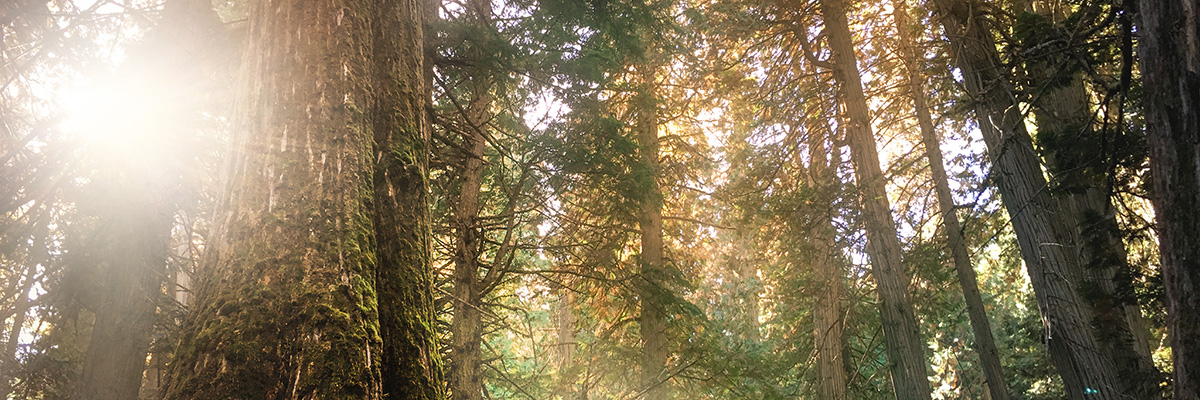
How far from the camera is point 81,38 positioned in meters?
7.18

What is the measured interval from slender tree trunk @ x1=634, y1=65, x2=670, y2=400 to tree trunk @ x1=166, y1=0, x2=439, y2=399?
6.30 metres

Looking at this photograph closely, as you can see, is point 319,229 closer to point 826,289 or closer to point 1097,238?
point 1097,238

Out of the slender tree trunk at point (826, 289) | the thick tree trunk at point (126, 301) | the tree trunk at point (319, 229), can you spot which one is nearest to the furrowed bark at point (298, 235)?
the tree trunk at point (319, 229)

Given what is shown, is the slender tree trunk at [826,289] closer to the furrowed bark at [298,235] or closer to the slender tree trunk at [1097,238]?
the slender tree trunk at [1097,238]

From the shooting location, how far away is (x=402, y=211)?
2773 millimetres

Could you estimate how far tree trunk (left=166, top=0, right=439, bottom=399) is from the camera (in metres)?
2.08

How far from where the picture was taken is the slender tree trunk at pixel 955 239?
10273 mm

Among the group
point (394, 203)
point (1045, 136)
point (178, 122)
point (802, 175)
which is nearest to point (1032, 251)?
point (1045, 136)

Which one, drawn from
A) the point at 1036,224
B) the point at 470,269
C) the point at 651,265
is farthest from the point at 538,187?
the point at 1036,224

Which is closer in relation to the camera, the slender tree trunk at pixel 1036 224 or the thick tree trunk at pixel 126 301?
the slender tree trunk at pixel 1036 224

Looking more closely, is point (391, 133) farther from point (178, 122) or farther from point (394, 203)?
point (178, 122)

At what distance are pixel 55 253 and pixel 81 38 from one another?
9.25 ft

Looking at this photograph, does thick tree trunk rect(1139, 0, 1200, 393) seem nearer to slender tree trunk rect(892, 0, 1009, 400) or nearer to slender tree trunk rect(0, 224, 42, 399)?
slender tree trunk rect(892, 0, 1009, 400)

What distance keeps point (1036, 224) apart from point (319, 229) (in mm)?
7000
